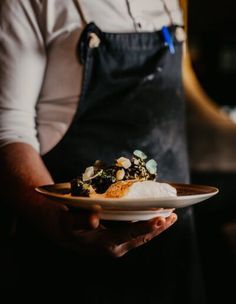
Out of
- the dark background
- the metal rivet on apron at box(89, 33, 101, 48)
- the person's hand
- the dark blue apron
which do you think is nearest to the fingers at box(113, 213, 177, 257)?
the person's hand

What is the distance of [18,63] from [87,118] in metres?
0.25

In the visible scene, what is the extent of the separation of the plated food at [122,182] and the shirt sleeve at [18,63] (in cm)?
44

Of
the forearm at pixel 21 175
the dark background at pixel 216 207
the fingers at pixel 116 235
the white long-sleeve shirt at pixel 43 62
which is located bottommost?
the dark background at pixel 216 207

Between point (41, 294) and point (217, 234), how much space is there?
132 centimetres

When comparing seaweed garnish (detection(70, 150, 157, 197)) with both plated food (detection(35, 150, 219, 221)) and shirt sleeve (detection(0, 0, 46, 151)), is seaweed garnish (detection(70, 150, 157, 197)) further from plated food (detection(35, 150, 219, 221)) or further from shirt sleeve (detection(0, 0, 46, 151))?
shirt sleeve (detection(0, 0, 46, 151))

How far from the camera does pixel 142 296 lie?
1.57m

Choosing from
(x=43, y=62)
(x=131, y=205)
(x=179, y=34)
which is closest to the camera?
(x=131, y=205)

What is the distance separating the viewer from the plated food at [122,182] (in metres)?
1.02

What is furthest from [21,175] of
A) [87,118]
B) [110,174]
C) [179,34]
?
[179,34]

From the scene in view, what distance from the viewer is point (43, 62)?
151 centimetres

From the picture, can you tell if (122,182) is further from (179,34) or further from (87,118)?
(179,34)

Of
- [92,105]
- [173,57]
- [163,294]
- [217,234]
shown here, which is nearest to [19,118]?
[92,105]

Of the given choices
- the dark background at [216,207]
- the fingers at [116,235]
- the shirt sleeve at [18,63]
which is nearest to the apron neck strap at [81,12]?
the shirt sleeve at [18,63]

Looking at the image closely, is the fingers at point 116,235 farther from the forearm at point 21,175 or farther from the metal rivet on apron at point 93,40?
the metal rivet on apron at point 93,40
